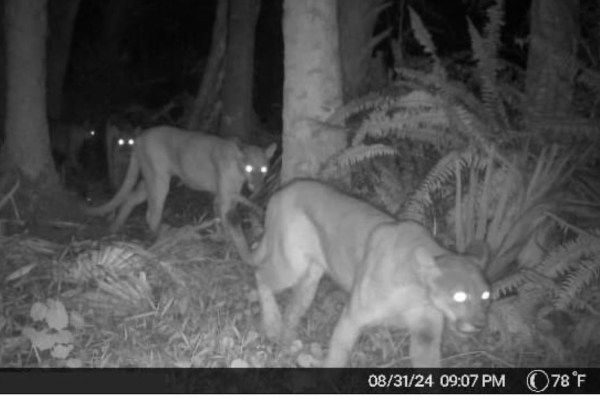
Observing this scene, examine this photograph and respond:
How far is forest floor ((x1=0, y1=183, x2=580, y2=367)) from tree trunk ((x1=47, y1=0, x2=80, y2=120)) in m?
9.14

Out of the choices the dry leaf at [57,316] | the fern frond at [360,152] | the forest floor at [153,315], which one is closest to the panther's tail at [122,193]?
the forest floor at [153,315]

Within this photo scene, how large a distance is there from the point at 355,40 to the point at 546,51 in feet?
10.1

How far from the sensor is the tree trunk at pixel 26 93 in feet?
31.3

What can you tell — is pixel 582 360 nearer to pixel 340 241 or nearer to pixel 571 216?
pixel 571 216

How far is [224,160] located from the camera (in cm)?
959

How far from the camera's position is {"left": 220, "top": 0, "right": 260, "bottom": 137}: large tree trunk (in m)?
12.6

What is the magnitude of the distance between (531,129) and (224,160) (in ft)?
12.7

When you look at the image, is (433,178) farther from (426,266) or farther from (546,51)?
(546,51)

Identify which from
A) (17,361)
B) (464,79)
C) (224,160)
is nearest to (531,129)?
(464,79)

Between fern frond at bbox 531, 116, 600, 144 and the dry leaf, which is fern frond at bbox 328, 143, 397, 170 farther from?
the dry leaf

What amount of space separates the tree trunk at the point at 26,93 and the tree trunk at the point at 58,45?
6.51 meters

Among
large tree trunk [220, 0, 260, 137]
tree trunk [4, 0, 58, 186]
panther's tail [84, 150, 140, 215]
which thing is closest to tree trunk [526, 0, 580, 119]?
panther's tail [84, 150, 140, 215]

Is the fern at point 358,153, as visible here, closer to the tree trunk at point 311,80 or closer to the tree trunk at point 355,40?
the tree trunk at point 311,80

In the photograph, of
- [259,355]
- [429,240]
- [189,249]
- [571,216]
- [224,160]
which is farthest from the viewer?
[224,160]
